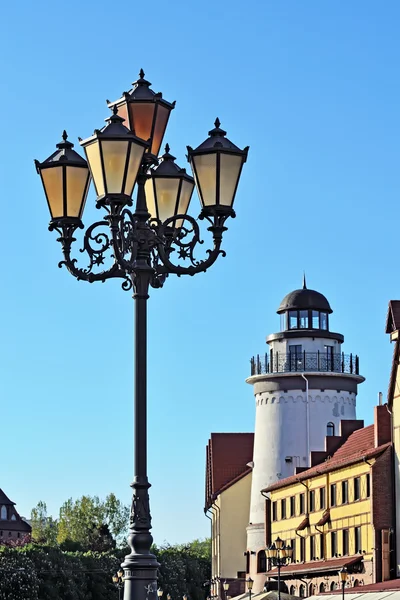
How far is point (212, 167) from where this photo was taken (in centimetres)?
1162

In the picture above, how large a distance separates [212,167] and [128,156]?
87 centimetres

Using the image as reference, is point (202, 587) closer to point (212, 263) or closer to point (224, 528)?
point (224, 528)

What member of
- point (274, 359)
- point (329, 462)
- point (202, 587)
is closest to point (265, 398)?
point (274, 359)

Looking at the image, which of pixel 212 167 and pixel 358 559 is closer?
pixel 212 167

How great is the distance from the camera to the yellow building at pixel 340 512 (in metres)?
52.0

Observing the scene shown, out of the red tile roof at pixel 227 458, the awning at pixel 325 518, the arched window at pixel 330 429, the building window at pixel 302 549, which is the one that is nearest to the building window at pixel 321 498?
the awning at pixel 325 518

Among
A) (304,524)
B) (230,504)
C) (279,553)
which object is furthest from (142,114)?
(230,504)

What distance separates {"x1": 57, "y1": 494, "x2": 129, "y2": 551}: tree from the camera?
5605 inches

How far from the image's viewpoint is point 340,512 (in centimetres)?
5719

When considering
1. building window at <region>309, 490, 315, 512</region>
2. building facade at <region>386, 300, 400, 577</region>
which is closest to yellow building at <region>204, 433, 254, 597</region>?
building window at <region>309, 490, 315, 512</region>

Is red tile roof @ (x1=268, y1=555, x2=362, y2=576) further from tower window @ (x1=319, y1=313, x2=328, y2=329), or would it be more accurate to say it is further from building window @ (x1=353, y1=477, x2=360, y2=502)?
tower window @ (x1=319, y1=313, x2=328, y2=329)

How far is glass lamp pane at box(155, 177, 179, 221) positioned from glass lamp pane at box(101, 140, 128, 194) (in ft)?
3.25

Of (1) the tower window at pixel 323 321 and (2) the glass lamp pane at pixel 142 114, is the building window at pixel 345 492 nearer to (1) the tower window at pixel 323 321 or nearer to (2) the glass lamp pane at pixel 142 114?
(1) the tower window at pixel 323 321

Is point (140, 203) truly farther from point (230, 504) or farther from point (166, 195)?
point (230, 504)
